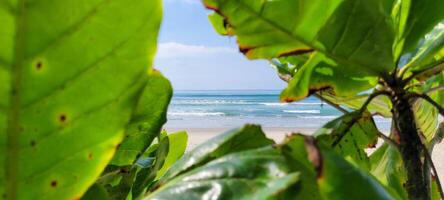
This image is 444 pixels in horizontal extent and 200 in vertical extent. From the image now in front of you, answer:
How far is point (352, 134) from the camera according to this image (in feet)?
2.51

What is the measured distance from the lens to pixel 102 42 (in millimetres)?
293

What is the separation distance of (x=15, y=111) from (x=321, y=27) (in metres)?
0.35

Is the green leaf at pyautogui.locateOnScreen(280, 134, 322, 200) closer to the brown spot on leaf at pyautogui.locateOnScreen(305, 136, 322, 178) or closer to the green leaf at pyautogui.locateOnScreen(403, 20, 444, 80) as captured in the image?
the brown spot on leaf at pyautogui.locateOnScreen(305, 136, 322, 178)

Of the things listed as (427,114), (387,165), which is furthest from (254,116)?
(387,165)

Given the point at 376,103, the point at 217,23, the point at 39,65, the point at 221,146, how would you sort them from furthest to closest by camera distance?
the point at 376,103 < the point at 217,23 < the point at 221,146 < the point at 39,65

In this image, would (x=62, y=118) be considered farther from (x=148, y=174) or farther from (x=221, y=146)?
(x=148, y=174)

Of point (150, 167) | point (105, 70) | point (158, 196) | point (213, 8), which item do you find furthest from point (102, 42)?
point (150, 167)

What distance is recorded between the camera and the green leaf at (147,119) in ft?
1.93

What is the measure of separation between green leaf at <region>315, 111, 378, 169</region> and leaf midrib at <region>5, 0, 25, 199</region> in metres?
0.36

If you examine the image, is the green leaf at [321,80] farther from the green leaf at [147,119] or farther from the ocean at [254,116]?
the ocean at [254,116]

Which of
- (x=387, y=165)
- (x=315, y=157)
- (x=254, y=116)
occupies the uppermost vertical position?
(x=315, y=157)

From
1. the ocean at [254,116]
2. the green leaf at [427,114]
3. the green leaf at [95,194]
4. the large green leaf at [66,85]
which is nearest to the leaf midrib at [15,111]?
the large green leaf at [66,85]

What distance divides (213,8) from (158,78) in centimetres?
10

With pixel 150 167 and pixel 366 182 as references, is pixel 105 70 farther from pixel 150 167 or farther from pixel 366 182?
pixel 150 167
